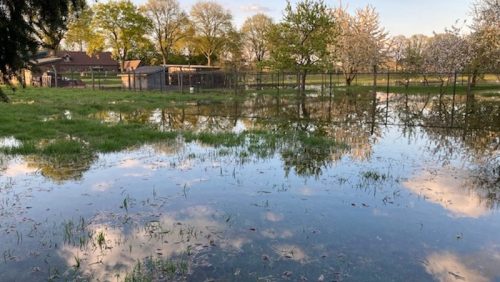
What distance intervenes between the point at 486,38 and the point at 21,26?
32911mm

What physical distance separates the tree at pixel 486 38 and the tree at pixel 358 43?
13.1m

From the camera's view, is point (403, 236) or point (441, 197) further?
point (441, 197)

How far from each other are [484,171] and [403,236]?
489 centimetres

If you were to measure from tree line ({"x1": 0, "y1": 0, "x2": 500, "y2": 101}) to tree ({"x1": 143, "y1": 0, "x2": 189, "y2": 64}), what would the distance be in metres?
0.17

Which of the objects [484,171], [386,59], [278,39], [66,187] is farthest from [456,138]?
A: [386,59]

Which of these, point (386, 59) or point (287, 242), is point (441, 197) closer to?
point (287, 242)

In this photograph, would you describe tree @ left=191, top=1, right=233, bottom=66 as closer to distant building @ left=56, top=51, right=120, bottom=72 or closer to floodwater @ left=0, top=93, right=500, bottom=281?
distant building @ left=56, top=51, right=120, bottom=72

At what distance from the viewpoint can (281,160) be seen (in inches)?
416

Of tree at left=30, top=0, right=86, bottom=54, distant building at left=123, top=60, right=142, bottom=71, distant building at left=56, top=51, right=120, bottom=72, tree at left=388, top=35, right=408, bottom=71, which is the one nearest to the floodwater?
tree at left=30, top=0, right=86, bottom=54

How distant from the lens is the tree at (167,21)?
7150cm

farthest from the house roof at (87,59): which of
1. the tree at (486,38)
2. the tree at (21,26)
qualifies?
the tree at (21,26)

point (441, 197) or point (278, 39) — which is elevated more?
point (278, 39)

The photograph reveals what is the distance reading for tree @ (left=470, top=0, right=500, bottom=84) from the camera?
29.1 m

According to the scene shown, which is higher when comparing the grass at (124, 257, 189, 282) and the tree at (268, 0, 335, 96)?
the tree at (268, 0, 335, 96)
